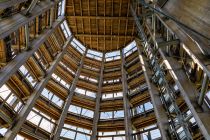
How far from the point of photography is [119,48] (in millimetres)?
30359

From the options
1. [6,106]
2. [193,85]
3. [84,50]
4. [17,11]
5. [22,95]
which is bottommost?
[193,85]

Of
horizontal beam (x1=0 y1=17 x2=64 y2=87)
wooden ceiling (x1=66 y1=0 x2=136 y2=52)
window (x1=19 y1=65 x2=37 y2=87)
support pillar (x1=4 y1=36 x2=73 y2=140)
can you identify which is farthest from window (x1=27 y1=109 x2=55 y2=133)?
wooden ceiling (x1=66 y1=0 x2=136 y2=52)

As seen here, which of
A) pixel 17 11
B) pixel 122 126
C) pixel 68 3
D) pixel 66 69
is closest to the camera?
pixel 17 11

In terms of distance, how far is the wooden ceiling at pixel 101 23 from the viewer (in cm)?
2642

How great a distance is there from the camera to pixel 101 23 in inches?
1099

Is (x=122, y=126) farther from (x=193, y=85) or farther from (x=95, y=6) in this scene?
(x=95, y=6)

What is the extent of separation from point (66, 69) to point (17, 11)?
34.2ft

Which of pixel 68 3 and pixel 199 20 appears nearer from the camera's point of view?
pixel 199 20

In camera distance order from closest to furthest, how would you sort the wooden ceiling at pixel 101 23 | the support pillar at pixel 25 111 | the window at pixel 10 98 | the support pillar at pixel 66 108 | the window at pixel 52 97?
the support pillar at pixel 25 111 < the window at pixel 10 98 < the support pillar at pixel 66 108 < the window at pixel 52 97 < the wooden ceiling at pixel 101 23

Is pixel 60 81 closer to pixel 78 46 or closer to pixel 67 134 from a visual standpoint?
pixel 67 134

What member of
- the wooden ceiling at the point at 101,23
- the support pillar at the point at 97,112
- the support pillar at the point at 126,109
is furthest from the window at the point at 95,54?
the support pillar at the point at 126,109

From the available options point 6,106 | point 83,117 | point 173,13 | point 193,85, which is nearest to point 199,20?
point 173,13

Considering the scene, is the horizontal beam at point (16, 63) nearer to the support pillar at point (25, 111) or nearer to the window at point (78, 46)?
the support pillar at point (25, 111)

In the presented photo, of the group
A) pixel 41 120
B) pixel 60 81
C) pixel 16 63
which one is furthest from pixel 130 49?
pixel 16 63
